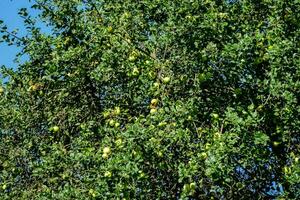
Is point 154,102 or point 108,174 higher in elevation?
point 154,102

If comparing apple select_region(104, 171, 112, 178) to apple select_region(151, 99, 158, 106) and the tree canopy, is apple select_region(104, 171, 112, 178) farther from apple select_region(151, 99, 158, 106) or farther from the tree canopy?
apple select_region(151, 99, 158, 106)

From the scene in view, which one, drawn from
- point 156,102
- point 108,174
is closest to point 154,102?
point 156,102

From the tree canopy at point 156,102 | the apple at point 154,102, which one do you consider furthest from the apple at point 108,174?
the apple at point 154,102

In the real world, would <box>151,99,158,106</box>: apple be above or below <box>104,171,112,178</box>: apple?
above

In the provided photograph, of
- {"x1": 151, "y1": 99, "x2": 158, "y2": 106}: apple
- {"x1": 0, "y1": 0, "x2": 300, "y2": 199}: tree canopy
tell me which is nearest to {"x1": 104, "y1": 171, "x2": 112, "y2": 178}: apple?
{"x1": 0, "y1": 0, "x2": 300, "y2": 199}: tree canopy

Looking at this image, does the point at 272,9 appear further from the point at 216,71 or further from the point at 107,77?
the point at 107,77

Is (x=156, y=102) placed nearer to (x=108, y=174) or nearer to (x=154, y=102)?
(x=154, y=102)

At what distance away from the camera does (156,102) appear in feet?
25.6

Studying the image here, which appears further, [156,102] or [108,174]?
Answer: [156,102]

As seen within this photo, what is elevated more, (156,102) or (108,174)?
(156,102)

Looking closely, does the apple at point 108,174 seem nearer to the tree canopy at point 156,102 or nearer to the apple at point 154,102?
the tree canopy at point 156,102

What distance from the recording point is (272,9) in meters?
8.15

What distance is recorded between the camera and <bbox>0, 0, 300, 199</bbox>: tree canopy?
6723 mm

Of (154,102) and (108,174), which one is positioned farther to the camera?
(154,102)
